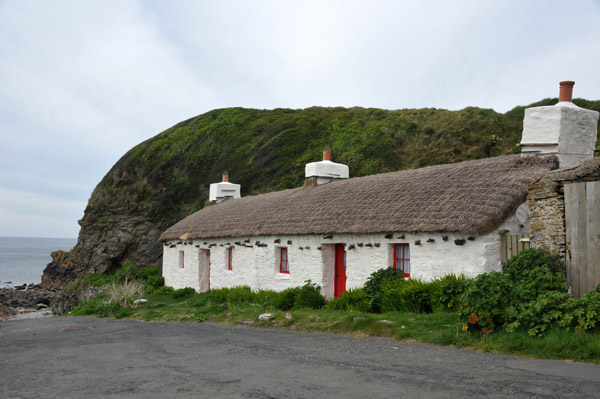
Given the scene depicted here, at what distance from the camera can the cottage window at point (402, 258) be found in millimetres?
12966

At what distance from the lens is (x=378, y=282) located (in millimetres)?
12867

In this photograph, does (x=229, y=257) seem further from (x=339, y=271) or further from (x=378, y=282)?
(x=378, y=282)

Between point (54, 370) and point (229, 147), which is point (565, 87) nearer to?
point (54, 370)

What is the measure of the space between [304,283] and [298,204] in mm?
3295

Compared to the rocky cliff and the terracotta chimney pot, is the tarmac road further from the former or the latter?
the rocky cliff

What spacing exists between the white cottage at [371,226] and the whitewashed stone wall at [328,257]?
0.09 ft

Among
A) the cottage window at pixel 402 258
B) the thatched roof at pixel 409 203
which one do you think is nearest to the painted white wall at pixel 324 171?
the thatched roof at pixel 409 203

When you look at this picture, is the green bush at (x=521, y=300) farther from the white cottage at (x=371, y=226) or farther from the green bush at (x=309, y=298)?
the green bush at (x=309, y=298)

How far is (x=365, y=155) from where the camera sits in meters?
35.1

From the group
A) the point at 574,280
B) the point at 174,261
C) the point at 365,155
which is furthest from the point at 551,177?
the point at 365,155

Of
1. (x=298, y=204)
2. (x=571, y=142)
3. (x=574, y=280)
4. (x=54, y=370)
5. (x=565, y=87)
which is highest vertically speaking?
(x=565, y=87)

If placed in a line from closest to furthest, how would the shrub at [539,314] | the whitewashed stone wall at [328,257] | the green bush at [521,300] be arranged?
the shrub at [539,314] → the green bush at [521,300] → the whitewashed stone wall at [328,257]

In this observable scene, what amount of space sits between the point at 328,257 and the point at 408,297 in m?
4.32

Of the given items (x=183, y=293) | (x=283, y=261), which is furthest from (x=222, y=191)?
(x=283, y=261)
